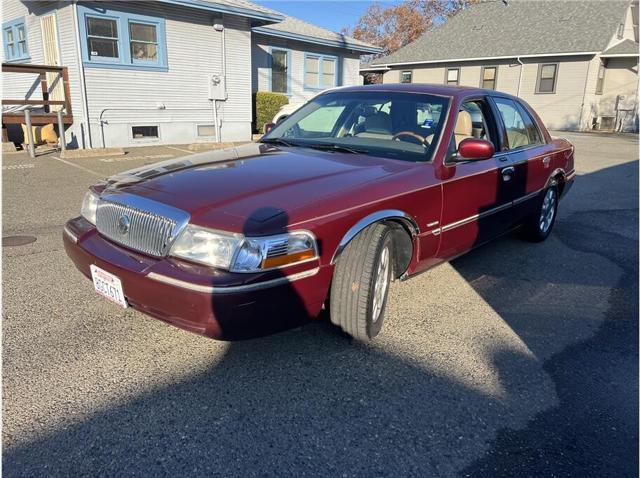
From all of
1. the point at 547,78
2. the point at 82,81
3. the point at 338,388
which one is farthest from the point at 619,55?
the point at 338,388

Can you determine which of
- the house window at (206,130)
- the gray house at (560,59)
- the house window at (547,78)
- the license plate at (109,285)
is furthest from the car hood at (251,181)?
the house window at (547,78)

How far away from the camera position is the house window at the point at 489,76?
27.2 meters

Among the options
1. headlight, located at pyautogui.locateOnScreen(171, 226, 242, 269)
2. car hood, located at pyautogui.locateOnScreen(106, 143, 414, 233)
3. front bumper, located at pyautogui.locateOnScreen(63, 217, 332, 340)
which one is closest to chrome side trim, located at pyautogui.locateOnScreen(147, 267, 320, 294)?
front bumper, located at pyautogui.locateOnScreen(63, 217, 332, 340)

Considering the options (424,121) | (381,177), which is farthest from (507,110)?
(381,177)

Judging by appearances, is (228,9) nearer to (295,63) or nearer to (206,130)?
(206,130)

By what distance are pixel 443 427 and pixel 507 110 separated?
11.2ft

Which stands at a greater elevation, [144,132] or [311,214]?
[311,214]

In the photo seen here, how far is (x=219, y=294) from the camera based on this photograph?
2420 mm

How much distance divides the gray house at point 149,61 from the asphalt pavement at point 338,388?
347 inches

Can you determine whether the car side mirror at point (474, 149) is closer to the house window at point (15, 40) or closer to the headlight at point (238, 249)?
the headlight at point (238, 249)

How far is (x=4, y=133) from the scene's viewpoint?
12094 millimetres

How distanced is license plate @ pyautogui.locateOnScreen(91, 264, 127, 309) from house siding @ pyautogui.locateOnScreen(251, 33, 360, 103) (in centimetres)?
1491

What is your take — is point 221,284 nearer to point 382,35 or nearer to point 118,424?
point 118,424

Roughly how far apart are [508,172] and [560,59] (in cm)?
2412
